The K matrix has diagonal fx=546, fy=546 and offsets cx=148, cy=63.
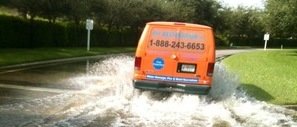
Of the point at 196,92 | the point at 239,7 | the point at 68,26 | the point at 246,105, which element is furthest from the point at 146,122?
the point at 239,7

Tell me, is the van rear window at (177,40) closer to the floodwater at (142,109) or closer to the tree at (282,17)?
the floodwater at (142,109)

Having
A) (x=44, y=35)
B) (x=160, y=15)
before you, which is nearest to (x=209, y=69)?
(x=44, y=35)

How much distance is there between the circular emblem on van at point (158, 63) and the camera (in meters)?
13.1

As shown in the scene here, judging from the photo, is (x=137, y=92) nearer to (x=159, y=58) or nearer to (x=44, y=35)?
(x=159, y=58)

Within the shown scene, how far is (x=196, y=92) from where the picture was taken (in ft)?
42.8

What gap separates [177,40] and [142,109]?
6.65 ft

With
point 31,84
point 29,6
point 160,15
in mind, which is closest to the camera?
point 31,84

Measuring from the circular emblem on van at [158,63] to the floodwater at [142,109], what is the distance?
0.88m

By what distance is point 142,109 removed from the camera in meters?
12.2

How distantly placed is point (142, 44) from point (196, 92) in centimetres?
174

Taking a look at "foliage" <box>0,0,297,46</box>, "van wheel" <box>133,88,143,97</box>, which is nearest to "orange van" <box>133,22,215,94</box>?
"van wheel" <box>133,88,143,97</box>

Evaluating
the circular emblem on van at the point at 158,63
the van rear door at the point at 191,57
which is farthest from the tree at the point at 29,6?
the van rear door at the point at 191,57

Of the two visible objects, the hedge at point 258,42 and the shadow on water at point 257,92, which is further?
the hedge at point 258,42

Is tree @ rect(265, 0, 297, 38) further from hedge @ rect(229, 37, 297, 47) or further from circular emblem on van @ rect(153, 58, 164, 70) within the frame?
circular emblem on van @ rect(153, 58, 164, 70)
